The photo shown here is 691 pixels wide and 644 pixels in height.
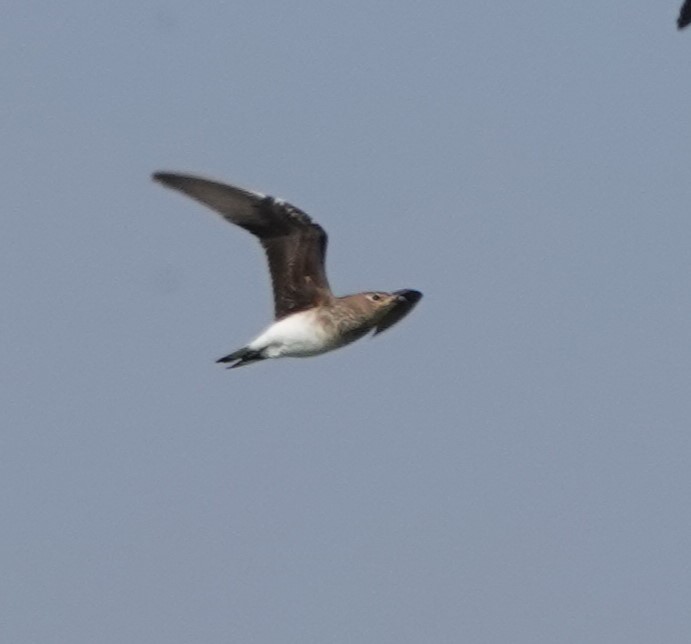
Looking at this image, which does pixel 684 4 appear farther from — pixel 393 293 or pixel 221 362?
pixel 221 362

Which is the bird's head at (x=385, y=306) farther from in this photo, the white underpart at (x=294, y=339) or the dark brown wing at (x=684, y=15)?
the dark brown wing at (x=684, y=15)

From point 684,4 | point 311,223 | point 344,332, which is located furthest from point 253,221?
point 684,4

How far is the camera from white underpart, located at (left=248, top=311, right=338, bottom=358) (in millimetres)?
→ 17125

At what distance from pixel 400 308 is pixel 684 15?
5.50m

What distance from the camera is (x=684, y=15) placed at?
1537 centimetres

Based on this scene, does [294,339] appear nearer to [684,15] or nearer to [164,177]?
[164,177]

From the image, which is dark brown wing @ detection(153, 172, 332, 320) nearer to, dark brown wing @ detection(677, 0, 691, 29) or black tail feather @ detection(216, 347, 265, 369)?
black tail feather @ detection(216, 347, 265, 369)

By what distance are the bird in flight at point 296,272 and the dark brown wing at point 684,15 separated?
519cm

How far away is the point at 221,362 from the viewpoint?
1681 centimetres

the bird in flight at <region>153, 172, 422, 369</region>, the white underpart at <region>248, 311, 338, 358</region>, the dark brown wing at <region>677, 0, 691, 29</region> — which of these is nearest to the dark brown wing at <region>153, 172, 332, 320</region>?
the bird in flight at <region>153, 172, 422, 369</region>

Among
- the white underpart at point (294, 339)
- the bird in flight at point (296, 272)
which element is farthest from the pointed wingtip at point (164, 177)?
the white underpart at point (294, 339)

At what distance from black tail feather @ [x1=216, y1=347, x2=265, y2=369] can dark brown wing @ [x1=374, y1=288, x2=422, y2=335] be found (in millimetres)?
2033

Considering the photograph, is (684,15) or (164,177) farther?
(164,177)

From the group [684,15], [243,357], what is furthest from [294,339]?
[684,15]
